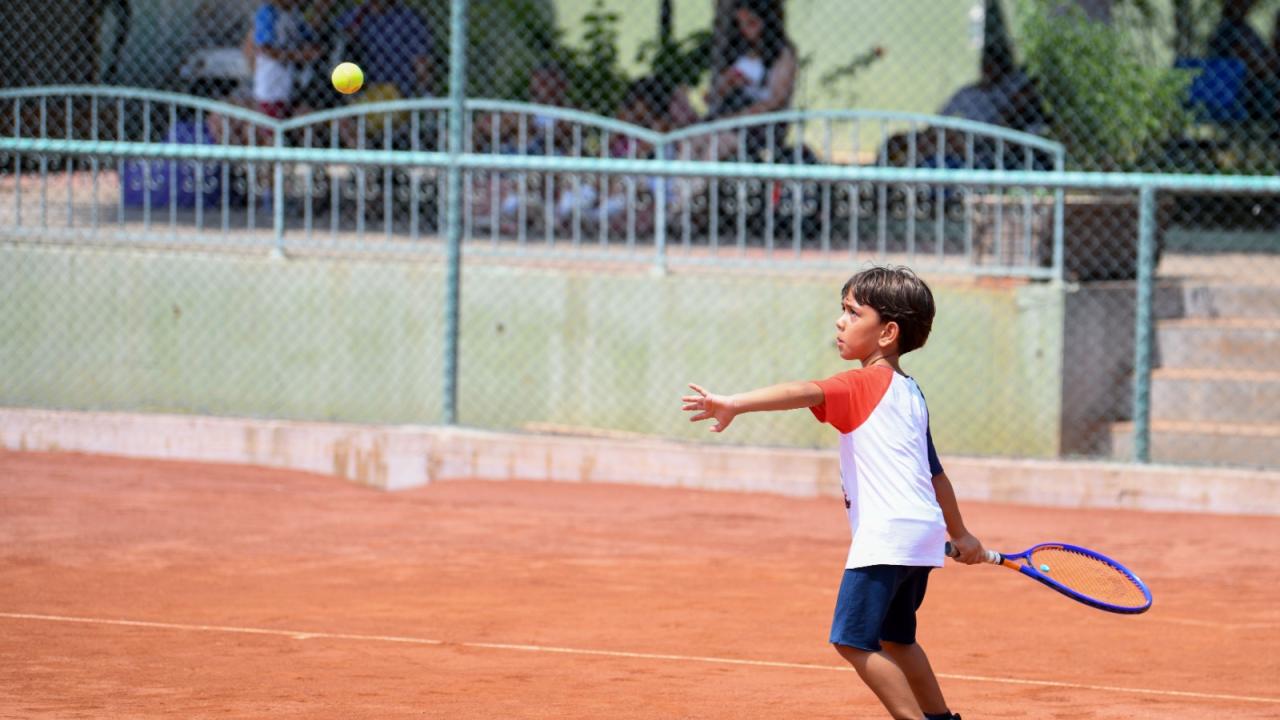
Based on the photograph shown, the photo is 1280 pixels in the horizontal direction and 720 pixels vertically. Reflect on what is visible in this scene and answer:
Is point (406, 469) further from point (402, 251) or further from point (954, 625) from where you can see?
point (954, 625)

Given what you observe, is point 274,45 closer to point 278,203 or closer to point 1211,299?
point 278,203

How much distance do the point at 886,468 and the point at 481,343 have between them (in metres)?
6.20

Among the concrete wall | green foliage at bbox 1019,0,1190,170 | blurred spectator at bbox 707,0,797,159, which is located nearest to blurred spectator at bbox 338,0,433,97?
blurred spectator at bbox 707,0,797,159

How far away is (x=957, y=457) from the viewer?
9359 mm

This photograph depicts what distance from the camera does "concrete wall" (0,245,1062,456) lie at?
9.75 metres

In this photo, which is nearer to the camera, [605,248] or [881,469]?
[881,469]

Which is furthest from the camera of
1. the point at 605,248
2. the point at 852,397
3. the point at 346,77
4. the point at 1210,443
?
the point at 605,248

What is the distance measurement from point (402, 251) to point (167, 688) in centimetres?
525

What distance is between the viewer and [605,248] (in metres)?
10.5

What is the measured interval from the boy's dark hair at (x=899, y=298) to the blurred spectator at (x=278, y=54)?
27.2 ft

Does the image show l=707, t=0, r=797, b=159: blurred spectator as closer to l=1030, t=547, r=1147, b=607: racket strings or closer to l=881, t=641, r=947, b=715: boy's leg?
l=1030, t=547, r=1147, b=607: racket strings

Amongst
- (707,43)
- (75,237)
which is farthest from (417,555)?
(707,43)

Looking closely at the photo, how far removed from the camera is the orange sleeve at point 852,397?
14.0 feet

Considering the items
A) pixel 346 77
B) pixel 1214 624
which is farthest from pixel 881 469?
pixel 346 77
